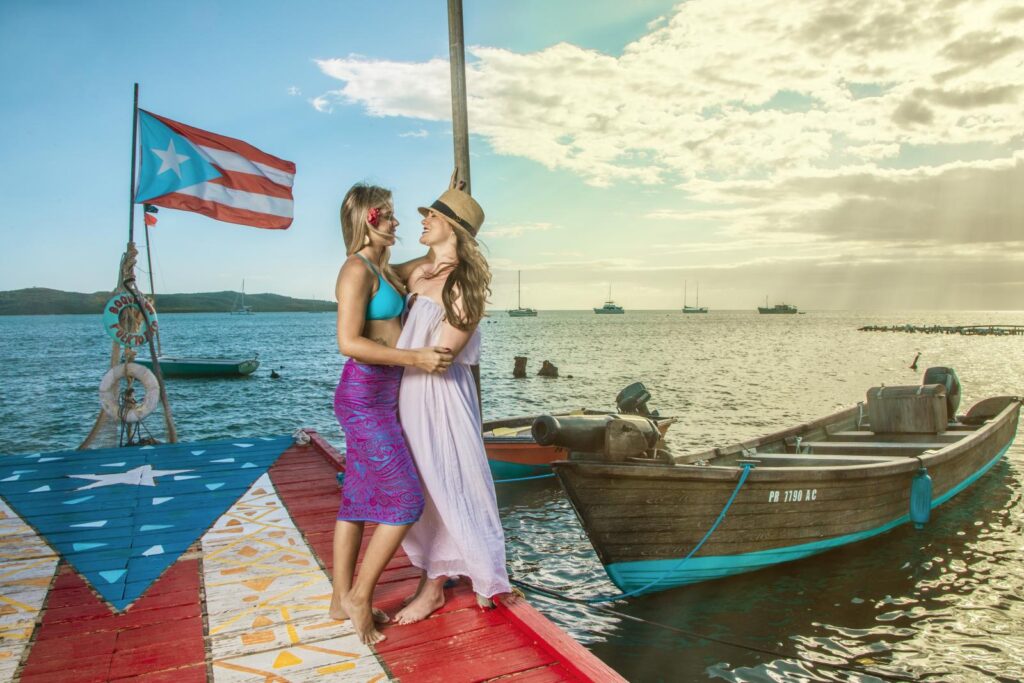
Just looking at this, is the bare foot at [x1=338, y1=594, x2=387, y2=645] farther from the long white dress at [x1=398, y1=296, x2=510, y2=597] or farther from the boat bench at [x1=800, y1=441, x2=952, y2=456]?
the boat bench at [x1=800, y1=441, x2=952, y2=456]

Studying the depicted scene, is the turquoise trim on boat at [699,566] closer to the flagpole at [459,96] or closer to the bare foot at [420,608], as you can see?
the bare foot at [420,608]

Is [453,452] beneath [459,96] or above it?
beneath

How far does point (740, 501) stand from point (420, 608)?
4.53m

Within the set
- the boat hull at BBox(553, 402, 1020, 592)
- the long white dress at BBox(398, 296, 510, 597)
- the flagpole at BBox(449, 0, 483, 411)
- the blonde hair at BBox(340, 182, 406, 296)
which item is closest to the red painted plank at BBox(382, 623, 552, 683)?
the long white dress at BBox(398, 296, 510, 597)

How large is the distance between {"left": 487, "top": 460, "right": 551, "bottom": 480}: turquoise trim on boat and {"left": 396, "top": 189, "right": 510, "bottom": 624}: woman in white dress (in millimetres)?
9173

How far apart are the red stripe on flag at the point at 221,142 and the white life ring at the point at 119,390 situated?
3.32 metres

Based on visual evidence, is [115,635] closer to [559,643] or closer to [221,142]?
[559,643]

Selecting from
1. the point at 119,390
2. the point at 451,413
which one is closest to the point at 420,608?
the point at 451,413

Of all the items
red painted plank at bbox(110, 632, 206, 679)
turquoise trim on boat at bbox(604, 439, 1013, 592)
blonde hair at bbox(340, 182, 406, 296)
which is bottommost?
turquoise trim on boat at bbox(604, 439, 1013, 592)

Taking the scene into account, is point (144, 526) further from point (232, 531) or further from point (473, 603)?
point (473, 603)

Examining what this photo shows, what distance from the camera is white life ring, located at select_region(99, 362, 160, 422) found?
835 centimetres

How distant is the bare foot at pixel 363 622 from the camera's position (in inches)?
123

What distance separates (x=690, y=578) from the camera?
723 centimetres

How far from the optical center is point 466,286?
315 centimetres
